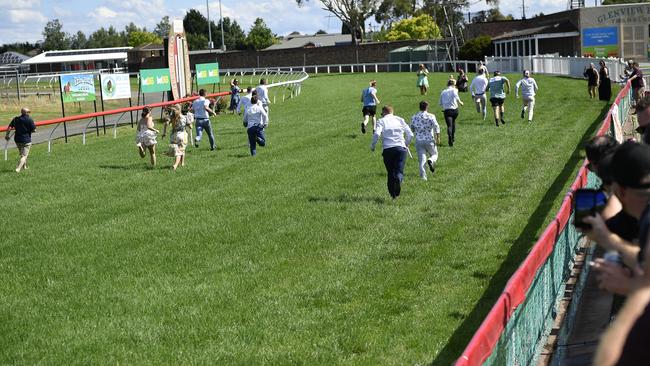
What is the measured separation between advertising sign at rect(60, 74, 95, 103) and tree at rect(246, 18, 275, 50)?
335 feet

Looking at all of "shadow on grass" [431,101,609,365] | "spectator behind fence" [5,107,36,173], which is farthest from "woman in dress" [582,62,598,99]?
"spectator behind fence" [5,107,36,173]

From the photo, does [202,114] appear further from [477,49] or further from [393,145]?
[477,49]

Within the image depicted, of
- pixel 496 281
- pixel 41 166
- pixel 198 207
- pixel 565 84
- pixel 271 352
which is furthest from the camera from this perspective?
pixel 565 84

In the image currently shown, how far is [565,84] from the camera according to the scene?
46844mm

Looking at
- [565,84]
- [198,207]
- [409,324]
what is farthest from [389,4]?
[409,324]

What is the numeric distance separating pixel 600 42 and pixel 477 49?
43.6ft

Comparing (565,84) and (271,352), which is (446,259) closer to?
(271,352)

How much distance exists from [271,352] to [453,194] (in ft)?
31.5

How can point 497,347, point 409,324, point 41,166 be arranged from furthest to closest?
point 41,166, point 409,324, point 497,347

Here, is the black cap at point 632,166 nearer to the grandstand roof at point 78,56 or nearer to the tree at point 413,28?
the tree at point 413,28

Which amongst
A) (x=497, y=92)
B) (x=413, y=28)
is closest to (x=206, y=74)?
(x=497, y=92)

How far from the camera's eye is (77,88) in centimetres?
3953

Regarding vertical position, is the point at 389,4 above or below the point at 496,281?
above

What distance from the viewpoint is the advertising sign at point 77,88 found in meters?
38.8
